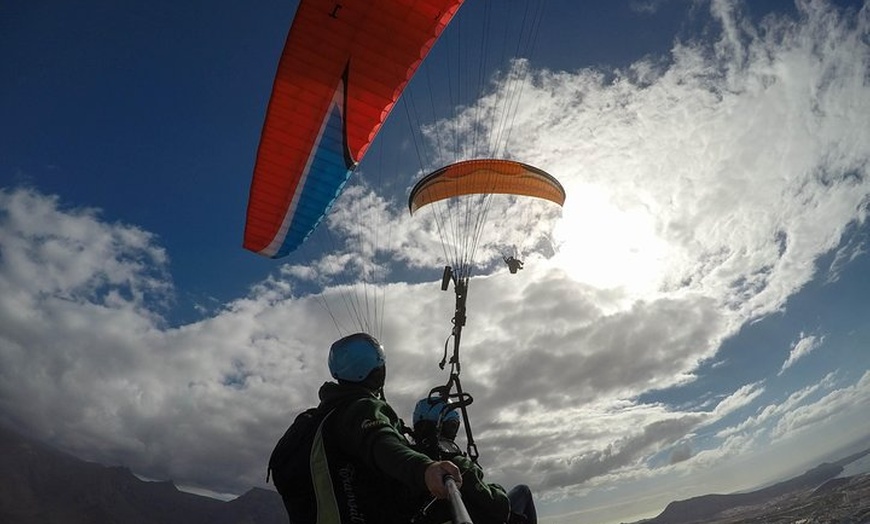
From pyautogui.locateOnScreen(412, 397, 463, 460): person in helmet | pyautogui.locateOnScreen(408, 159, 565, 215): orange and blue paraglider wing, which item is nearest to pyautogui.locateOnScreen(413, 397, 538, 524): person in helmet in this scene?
pyautogui.locateOnScreen(412, 397, 463, 460): person in helmet

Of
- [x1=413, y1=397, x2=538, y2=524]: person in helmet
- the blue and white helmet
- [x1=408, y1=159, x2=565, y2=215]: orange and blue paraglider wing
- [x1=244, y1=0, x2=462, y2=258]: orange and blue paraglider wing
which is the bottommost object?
[x1=413, y1=397, x2=538, y2=524]: person in helmet

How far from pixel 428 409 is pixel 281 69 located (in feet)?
24.9

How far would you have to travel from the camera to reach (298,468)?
2.66 m

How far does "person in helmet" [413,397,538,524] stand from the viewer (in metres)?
3.17

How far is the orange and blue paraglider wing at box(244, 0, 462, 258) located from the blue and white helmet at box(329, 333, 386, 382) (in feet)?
25.4

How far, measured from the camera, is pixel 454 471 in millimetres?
2150

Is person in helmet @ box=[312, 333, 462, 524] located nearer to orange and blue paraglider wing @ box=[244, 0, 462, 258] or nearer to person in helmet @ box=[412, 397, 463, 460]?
person in helmet @ box=[412, 397, 463, 460]

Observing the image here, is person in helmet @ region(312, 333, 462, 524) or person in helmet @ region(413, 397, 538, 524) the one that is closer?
person in helmet @ region(312, 333, 462, 524)

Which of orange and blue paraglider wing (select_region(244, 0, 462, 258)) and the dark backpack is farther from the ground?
orange and blue paraglider wing (select_region(244, 0, 462, 258))

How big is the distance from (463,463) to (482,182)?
12.7 m

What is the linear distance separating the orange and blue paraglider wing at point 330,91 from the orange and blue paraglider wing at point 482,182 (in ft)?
14.7

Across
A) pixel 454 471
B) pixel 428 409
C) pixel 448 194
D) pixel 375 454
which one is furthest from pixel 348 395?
pixel 448 194

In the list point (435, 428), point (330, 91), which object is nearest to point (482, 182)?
point (330, 91)

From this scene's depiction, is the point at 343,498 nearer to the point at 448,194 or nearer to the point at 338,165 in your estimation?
the point at 338,165
